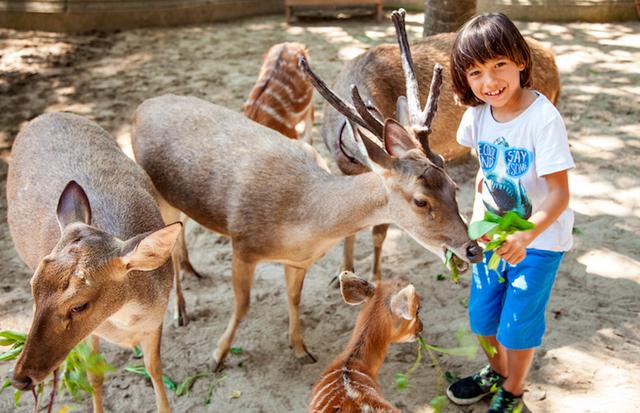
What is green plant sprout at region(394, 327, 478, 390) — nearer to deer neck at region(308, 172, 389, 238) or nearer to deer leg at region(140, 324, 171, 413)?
deer neck at region(308, 172, 389, 238)

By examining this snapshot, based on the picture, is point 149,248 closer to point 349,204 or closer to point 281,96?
point 349,204

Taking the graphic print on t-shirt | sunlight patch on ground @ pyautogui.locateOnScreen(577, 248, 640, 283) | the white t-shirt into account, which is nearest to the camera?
the white t-shirt

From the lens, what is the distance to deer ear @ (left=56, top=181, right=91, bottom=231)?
9.38ft

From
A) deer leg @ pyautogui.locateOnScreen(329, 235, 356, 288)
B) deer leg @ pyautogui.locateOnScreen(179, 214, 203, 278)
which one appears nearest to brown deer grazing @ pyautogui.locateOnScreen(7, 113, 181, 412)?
deer leg @ pyautogui.locateOnScreen(179, 214, 203, 278)

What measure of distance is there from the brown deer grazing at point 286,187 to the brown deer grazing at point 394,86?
559 mm

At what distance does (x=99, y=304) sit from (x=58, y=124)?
5.35 ft

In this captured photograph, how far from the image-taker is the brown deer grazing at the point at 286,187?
3111 mm

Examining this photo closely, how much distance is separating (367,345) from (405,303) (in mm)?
288

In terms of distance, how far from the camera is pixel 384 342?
2854 millimetres

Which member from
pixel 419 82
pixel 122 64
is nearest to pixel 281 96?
pixel 419 82

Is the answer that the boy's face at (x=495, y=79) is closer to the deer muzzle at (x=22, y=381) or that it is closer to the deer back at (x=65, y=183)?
the deer back at (x=65, y=183)

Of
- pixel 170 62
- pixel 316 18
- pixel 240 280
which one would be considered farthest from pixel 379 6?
pixel 240 280

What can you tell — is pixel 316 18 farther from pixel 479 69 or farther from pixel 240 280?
pixel 479 69

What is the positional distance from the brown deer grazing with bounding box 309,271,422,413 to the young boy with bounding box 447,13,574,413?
47 cm
